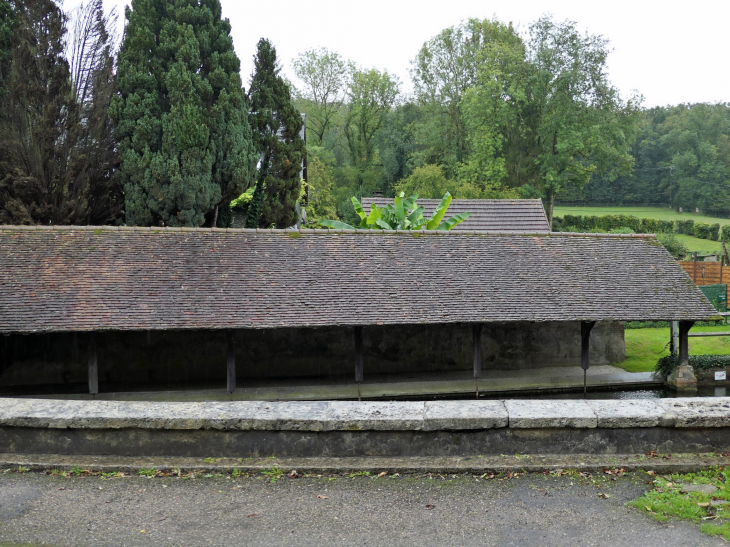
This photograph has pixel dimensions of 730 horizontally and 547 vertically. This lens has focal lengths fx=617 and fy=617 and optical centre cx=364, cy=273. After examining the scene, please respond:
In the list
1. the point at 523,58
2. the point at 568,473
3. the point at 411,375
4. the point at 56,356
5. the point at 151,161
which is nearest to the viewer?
the point at 568,473

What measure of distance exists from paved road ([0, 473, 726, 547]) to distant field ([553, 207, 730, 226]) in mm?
48102

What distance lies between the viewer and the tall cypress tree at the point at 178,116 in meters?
18.5

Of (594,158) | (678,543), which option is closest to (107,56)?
(678,543)

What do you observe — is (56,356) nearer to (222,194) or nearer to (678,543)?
(222,194)

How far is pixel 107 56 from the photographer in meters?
19.1

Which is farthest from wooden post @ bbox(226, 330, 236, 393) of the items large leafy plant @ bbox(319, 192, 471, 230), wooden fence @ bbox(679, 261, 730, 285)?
wooden fence @ bbox(679, 261, 730, 285)

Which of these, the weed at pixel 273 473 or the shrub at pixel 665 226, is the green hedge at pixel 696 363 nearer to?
the weed at pixel 273 473

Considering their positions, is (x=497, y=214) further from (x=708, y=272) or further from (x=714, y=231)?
(x=714, y=231)

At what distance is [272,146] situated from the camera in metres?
22.4

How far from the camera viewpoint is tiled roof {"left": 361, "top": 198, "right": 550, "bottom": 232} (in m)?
22.3

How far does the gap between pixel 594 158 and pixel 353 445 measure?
39171 mm

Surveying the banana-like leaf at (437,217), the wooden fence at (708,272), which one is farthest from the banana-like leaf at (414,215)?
the wooden fence at (708,272)

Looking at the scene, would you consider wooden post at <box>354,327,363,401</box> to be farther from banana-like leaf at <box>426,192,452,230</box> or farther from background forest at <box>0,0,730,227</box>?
background forest at <box>0,0,730,227</box>

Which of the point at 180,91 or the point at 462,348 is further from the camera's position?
the point at 180,91
